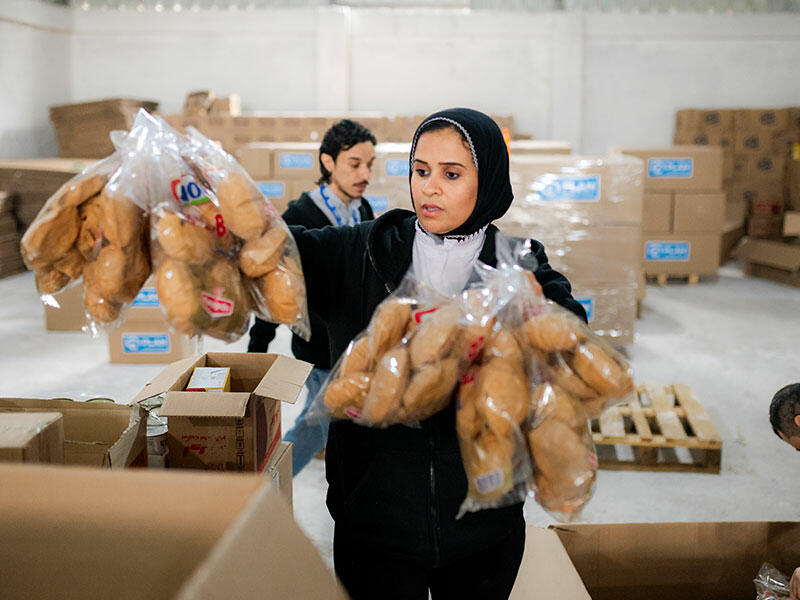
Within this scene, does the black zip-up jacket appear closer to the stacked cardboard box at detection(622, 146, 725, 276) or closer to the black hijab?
the black hijab

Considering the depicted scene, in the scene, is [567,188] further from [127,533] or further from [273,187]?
[127,533]

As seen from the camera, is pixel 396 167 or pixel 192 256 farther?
pixel 396 167

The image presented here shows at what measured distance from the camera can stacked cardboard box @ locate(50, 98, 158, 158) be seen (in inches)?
347

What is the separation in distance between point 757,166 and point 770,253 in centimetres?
139

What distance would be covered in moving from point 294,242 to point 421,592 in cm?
74

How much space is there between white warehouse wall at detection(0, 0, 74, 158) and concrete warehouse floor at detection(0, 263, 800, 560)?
2133mm

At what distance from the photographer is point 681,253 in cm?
Answer: 773

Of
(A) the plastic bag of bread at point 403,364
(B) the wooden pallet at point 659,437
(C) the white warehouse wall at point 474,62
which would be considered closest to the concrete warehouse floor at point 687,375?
(B) the wooden pallet at point 659,437

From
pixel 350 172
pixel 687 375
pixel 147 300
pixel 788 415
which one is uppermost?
pixel 350 172

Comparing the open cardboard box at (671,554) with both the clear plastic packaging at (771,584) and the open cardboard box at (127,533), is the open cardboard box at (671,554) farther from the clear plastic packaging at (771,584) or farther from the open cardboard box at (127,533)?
the open cardboard box at (127,533)

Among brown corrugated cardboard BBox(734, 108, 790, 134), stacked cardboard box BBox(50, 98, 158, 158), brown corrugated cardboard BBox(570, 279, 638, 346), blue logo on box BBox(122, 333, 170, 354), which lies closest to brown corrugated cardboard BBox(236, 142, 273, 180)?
blue logo on box BBox(122, 333, 170, 354)

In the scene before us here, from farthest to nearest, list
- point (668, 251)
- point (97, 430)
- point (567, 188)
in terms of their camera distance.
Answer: point (668, 251)
point (567, 188)
point (97, 430)

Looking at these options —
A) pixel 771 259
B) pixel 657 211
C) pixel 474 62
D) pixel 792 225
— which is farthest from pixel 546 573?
pixel 474 62

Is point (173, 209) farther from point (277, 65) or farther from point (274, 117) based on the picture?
point (277, 65)
